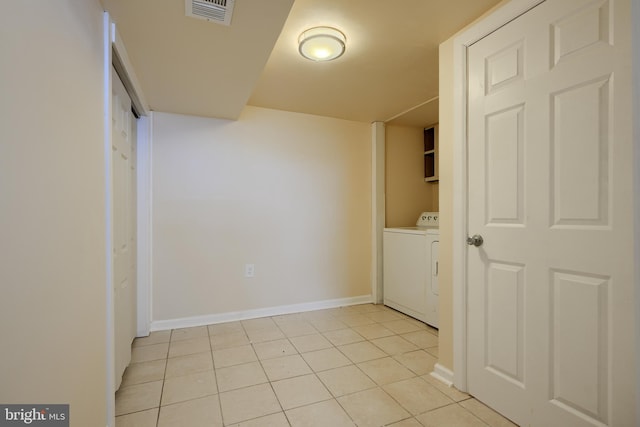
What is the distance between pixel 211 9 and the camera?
136 centimetres

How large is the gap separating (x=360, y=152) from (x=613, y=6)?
8.07ft

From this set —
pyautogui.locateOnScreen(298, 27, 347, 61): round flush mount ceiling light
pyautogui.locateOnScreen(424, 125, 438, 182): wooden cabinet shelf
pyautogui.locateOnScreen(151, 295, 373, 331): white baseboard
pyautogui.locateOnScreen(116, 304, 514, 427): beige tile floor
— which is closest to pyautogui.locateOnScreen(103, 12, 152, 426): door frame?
pyautogui.locateOnScreen(151, 295, 373, 331): white baseboard

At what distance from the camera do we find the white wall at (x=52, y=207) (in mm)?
637

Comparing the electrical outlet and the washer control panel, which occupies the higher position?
the washer control panel

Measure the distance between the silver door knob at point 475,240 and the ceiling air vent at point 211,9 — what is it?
1672 millimetres

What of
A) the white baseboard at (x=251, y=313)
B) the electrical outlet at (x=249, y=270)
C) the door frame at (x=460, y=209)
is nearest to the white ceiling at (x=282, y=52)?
the door frame at (x=460, y=209)

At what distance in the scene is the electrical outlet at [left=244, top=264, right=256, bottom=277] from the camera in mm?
2968

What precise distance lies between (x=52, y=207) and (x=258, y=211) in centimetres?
220

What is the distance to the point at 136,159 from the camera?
2.55 metres

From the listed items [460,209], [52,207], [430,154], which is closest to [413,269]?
[460,209]

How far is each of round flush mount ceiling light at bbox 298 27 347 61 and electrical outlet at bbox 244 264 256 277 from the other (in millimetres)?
1965

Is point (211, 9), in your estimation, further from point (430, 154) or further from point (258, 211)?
point (430, 154)

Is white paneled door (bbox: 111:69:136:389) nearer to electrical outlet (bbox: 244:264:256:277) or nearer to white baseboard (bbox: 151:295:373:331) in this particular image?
white baseboard (bbox: 151:295:373:331)

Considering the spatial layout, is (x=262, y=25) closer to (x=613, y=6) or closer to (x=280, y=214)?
(x=613, y=6)
